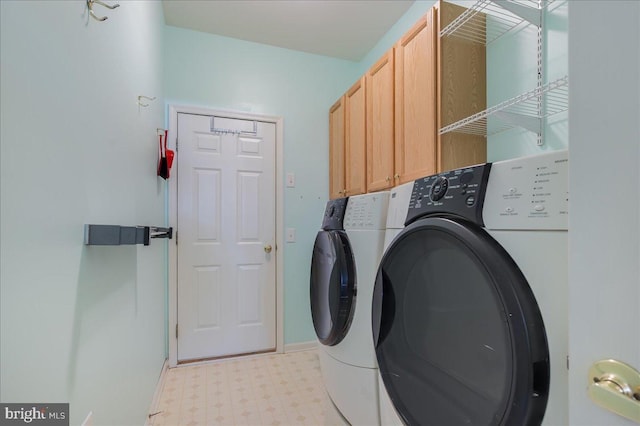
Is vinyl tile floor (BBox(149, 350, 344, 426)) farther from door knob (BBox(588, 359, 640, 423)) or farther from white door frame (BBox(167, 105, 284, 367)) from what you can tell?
door knob (BBox(588, 359, 640, 423))

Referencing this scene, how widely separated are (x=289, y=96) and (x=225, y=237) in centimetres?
141

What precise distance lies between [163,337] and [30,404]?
74.2 inches

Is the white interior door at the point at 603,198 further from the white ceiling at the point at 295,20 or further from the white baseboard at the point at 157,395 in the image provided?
the white ceiling at the point at 295,20

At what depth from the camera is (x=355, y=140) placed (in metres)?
2.30

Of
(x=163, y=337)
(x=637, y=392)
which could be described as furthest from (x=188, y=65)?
(x=637, y=392)

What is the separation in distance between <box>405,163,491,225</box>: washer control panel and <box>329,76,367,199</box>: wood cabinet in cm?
121

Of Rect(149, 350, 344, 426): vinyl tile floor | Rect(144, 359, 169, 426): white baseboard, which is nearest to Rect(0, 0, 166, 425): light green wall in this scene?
Rect(144, 359, 169, 426): white baseboard

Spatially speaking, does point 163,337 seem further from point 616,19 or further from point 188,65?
point 616,19

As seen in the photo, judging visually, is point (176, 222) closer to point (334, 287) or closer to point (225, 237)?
point (225, 237)

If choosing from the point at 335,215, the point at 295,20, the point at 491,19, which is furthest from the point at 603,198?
the point at 295,20

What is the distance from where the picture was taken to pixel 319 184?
2.75 meters

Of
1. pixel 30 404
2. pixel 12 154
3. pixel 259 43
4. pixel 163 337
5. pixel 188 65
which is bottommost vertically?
pixel 163 337

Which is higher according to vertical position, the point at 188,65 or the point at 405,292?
the point at 188,65

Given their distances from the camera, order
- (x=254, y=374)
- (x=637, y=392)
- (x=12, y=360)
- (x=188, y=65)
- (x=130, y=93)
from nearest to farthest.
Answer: (x=637, y=392) < (x=12, y=360) < (x=130, y=93) < (x=254, y=374) < (x=188, y=65)
